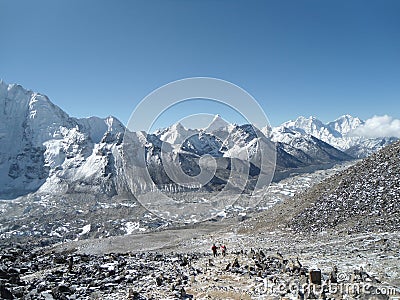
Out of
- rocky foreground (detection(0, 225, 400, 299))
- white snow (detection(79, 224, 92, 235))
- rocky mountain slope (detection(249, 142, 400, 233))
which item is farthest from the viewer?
white snow (detection(79, 224, 92, 235))

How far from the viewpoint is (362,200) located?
39750 mm

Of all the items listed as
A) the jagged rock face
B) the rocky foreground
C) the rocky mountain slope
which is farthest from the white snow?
the rocky foreground

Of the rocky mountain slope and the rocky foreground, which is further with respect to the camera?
the rocky mountain slope

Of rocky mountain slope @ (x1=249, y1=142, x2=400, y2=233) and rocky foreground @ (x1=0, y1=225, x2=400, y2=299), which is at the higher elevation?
rocky mountain slope @ (x1=249, y1=142, x2=400, y2=233)

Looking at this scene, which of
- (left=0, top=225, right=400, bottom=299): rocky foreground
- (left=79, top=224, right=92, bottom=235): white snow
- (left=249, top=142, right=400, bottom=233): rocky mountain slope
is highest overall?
(left=249, top=142, right=400, bottom=233): rocky mountain slope

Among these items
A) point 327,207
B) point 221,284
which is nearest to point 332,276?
point 221,284

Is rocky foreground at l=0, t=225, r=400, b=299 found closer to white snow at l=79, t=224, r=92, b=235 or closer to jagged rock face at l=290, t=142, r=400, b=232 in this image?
jagged rock face at l=290, t=142, r=400, b=232

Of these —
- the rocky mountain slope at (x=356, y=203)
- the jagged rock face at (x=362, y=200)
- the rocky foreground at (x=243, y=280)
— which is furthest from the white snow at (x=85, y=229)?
the rocky foreground at (x=243, y=280)

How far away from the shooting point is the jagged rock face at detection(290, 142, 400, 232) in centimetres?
3446

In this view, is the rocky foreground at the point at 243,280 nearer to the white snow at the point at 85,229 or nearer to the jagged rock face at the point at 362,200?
the jagged rock face at the point at 362,200

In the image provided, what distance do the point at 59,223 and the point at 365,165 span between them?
182225 mm

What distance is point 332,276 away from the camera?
1509 centimetres

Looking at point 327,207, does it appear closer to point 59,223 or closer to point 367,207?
point 367,207

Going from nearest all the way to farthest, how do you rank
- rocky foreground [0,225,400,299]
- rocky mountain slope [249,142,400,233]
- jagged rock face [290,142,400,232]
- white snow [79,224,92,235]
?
1. rocky foreground [0,225,400,299]
2. jagged rock face [290,142,400,232]
3. rocky mountain slope [249,142,400,233]
4. white snow [79,224,92,235]
